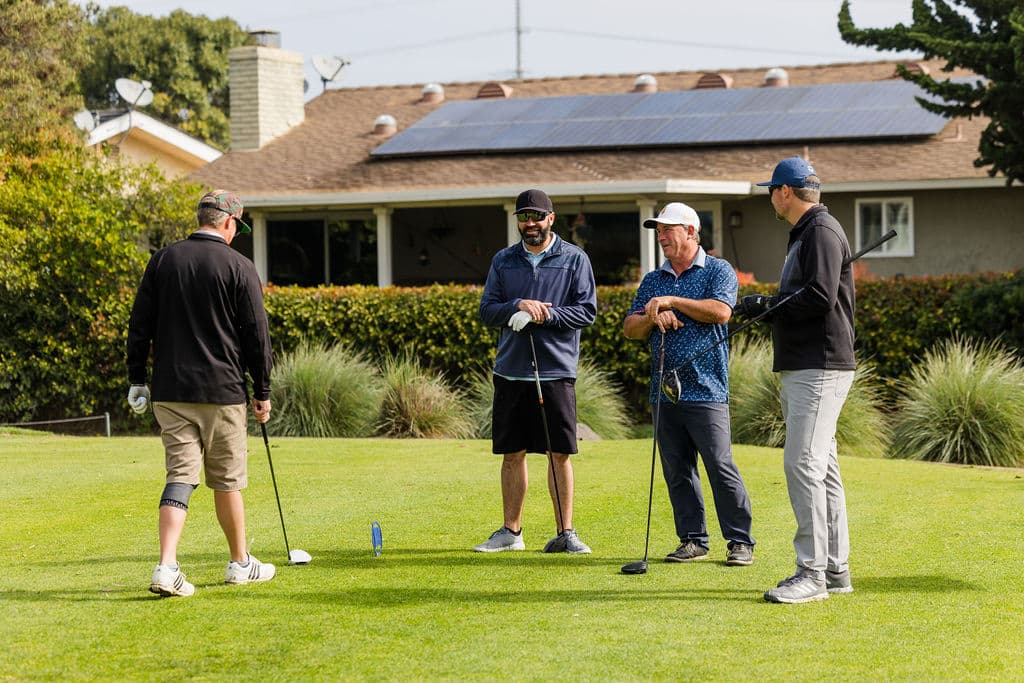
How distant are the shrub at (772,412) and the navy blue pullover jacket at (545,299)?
710 centimetres

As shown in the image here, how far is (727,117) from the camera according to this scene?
80.0ft

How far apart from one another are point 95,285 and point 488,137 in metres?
10.1

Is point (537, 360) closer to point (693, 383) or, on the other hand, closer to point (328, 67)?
point (693, 383)

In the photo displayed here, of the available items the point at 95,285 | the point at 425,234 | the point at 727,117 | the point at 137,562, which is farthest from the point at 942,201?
the point at 137,562

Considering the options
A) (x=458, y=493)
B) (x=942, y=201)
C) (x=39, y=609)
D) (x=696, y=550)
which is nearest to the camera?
(x=39, y=609)

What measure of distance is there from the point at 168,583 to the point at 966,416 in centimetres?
977

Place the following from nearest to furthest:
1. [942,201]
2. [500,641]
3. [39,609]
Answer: [500,641]
[39,609]
[942,201]

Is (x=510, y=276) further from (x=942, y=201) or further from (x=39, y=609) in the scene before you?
(x=942, y=201)

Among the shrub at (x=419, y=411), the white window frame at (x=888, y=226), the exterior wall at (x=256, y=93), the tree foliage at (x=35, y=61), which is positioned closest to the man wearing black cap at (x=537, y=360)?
the shrub at (x=419, y=411)

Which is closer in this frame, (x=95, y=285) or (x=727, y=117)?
(x=95, y=285)

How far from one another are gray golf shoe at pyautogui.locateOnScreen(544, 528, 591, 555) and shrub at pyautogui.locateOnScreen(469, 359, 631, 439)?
7.38 m

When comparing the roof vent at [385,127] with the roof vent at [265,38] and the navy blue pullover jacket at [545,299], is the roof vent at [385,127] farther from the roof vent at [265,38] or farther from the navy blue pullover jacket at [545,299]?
the navy blue pullover jacket at [545,299]

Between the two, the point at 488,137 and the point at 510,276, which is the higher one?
the point at 488,137

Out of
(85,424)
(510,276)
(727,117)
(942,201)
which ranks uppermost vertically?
(727,117)
